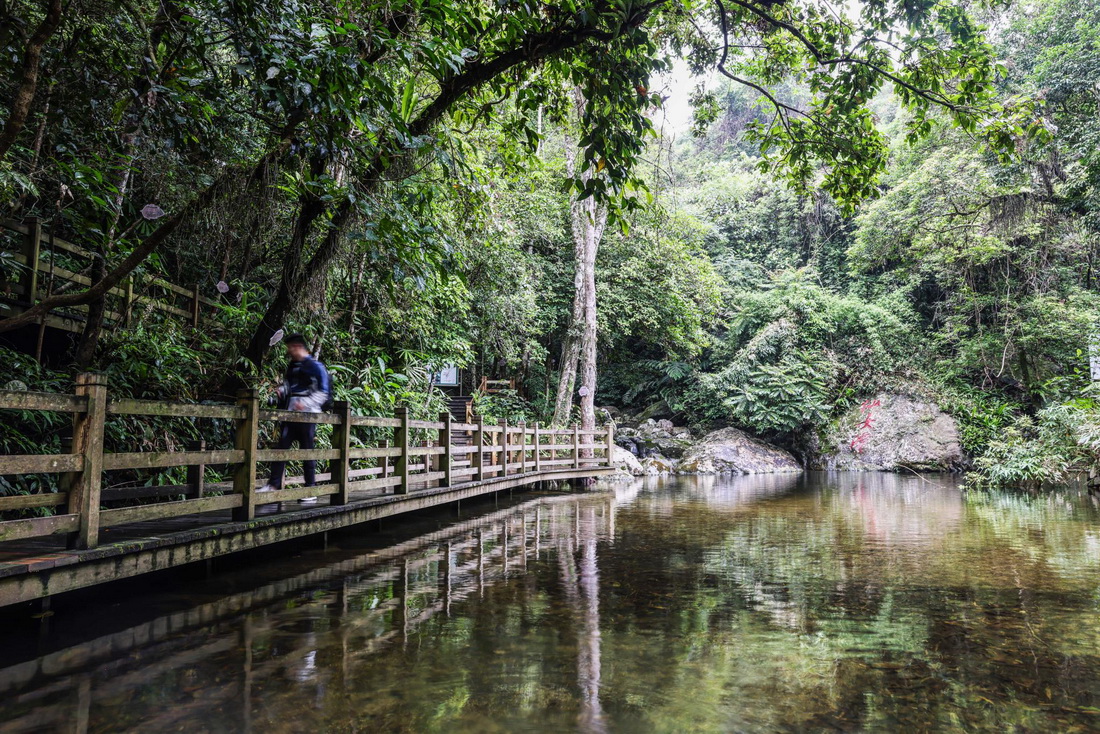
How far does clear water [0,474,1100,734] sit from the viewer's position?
2889 mm

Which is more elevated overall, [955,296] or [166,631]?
[955,296]

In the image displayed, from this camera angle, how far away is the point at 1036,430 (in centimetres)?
1666

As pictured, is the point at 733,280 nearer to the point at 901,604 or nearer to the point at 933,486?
the point at 933,486

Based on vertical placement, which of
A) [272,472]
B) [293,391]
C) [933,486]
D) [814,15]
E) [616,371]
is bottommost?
[933,486]

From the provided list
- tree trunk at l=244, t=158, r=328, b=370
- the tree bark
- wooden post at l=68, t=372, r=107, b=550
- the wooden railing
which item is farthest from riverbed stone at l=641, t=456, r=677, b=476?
the tree bark

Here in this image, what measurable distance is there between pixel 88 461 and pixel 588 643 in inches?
129

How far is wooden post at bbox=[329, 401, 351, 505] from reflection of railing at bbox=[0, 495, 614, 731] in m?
0.73

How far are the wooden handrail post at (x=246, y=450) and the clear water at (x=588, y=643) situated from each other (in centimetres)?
65

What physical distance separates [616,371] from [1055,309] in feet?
48.4

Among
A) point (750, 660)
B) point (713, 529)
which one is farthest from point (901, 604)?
point (713, 529)

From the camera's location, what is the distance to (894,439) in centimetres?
2148

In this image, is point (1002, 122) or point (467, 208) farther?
point (467, 208)

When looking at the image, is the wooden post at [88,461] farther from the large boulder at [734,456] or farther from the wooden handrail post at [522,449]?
the large boulder at [734,456]

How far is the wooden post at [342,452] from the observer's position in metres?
6.75
